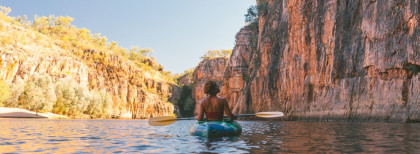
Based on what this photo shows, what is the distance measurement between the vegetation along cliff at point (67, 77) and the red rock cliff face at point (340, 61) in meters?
35.3

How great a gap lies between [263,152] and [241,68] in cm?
6751

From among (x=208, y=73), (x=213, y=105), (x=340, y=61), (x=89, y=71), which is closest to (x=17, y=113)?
(x=89, y=71)

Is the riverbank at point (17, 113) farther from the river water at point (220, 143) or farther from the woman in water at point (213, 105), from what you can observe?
the woman in water at point (213, 105)

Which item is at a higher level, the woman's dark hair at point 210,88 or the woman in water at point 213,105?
the woman's dark hair at point 210,88

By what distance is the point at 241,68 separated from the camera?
7550 cm

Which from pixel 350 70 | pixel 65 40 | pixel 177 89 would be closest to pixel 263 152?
pixel 350 70

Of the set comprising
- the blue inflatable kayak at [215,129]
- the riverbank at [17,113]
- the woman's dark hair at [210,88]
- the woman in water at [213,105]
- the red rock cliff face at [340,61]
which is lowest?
the riverbank at [17,113]

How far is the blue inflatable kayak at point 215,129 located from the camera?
457 inches

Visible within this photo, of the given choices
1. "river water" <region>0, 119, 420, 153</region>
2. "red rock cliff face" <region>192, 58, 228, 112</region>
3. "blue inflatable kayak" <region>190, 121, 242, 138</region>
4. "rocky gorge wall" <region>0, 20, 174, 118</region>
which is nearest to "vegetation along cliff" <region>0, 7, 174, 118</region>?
"rocky gorge wall" <region>0, 20, 174, 118</region>

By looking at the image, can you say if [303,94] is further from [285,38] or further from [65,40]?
[65,40]

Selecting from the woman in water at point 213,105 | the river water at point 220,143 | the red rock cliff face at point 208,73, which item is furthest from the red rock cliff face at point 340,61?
the red rock cliff face at point 208,73

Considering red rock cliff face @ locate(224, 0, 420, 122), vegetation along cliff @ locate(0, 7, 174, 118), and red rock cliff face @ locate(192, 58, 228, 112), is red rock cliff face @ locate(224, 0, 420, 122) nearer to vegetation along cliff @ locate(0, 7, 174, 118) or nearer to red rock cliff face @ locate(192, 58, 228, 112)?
vegetation along cliff @ locate(0, 7, 174, 118)

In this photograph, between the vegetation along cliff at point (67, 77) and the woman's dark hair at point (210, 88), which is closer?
the woman's dark hair at point (210, 88)

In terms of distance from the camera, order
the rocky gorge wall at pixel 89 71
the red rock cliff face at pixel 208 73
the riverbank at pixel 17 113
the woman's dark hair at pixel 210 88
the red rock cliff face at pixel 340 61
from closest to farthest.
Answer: the woman's dark hair at pixel 210 88 < the red rock cliff face at pixel 340 61 < the riverbank at pixel 17 113 < the rocky gorge wall at pixel 89 71 < the red rock cliff face at pixel 208 73
